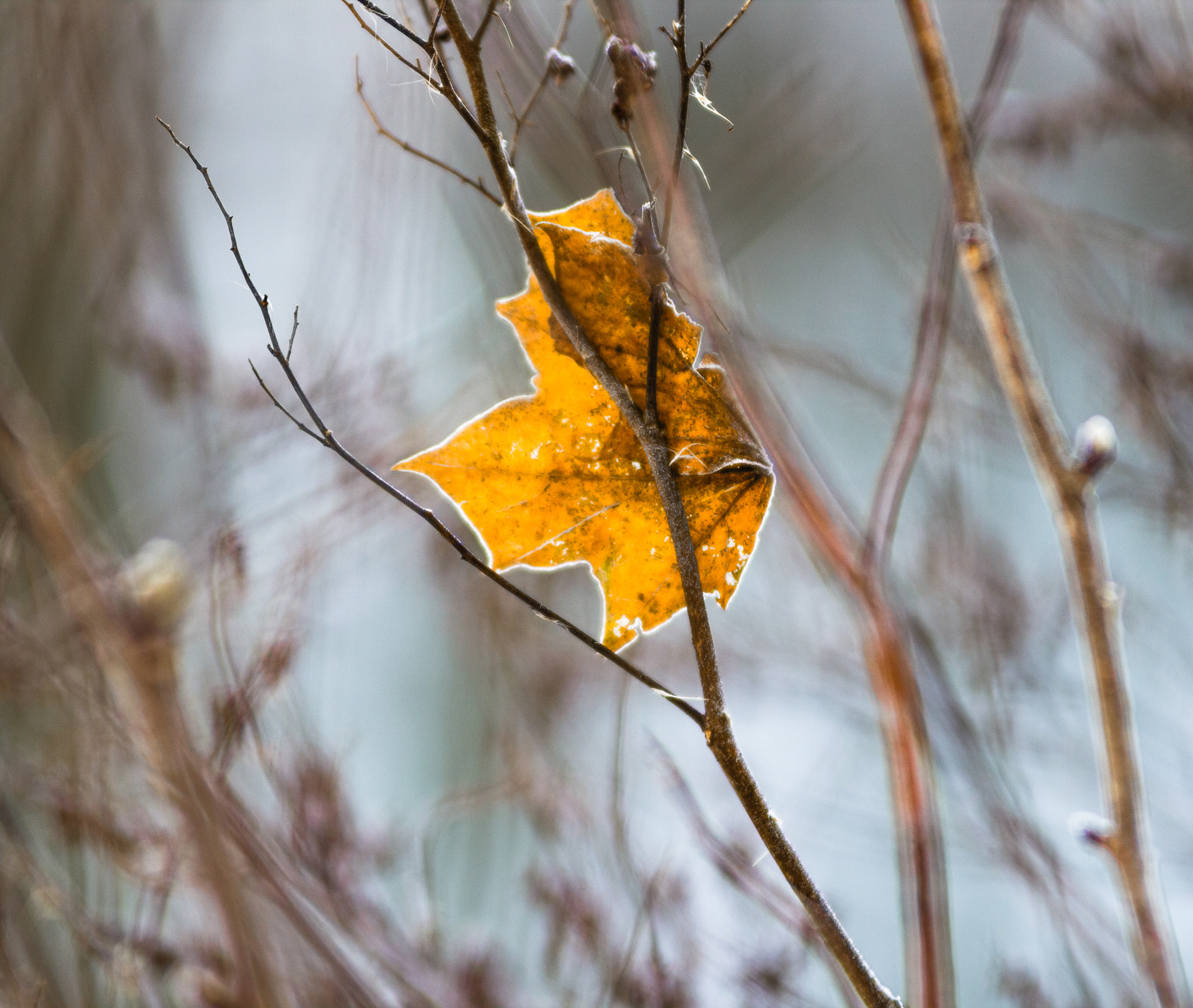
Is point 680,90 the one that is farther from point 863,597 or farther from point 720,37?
point 863,597

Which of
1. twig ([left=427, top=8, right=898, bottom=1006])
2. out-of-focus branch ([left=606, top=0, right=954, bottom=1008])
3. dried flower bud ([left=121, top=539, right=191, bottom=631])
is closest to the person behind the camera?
twig ([left=427, top=8, right=898, bottom=1006])

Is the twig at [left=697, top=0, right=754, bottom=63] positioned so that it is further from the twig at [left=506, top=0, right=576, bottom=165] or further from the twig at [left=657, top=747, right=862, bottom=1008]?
the twig at [left=657, top=747, right=862, bottom=1008]

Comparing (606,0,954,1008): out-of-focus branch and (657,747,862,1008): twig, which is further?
(657,747,862,1008): twig

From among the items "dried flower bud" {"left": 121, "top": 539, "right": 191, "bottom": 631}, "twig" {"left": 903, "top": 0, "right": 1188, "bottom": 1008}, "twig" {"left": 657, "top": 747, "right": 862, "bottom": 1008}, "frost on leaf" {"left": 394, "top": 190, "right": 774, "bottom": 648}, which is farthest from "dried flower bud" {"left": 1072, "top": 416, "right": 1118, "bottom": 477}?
"dried flower bud" {"left": 121, "top": 539, "right": 191, "bottom": 631}

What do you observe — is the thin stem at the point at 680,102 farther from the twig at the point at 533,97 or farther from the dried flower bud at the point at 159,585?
the dried flower bud at the point at 159,585

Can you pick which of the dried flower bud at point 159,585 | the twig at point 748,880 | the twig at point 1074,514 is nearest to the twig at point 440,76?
the twig at point 1074,514

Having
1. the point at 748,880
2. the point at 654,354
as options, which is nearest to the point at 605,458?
the point at 654,354
